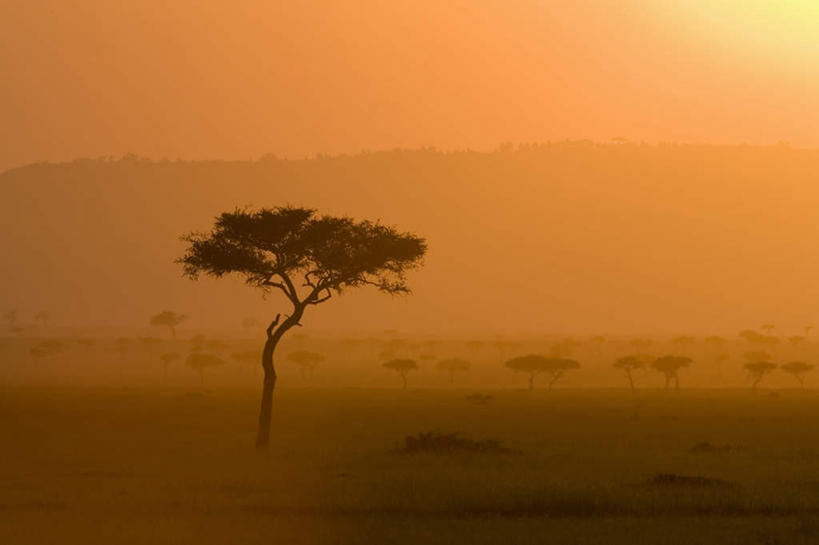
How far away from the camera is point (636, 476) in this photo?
30641mm

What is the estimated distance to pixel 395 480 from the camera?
96.1 ft

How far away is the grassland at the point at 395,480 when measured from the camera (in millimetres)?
21766

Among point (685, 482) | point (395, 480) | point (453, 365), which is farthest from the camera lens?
point (453, 365)

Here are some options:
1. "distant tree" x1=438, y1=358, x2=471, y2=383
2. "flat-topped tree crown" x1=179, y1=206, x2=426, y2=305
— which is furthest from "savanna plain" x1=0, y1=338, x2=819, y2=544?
"distant tree" x1=438, y1=358, x2=471, y2=383

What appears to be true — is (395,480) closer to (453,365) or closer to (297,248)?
(297,248)

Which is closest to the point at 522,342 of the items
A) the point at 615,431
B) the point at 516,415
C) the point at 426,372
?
the point at 426,372

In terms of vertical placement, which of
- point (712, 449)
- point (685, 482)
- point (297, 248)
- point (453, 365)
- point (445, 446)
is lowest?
point (685, 482)

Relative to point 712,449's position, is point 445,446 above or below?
below

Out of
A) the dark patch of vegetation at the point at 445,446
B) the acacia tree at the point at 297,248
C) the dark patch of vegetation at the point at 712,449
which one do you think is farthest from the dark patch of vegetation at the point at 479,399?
the dark patch of vegetation at the point at 445,446

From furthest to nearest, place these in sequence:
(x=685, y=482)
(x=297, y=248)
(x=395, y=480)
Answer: (x=297, y=248) → (x=395, y=480) → (x=685, y=482)

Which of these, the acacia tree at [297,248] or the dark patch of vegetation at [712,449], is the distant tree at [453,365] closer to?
the dark patch of vegetation at [712,449]

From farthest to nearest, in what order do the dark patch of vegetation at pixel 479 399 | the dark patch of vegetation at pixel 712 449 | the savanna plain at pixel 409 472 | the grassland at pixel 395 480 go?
the dark patch of vegetation at pixel 479 399 → the dark patch of vegetation at pixel 712 449 → the savanna plain at pixel 409 472 → the grassland at pixel 395 480

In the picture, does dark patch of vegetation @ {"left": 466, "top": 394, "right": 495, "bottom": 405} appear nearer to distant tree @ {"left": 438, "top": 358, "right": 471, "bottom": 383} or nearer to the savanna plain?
the savanna plain

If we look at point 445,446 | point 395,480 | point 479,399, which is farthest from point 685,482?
point 479,399
